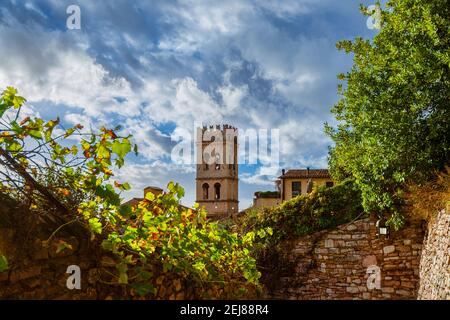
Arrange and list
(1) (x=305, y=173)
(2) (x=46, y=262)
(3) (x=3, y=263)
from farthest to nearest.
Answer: (1) (x=305, y=173) → (2) (x=46, y=262) → (3) (x=3, y=263)

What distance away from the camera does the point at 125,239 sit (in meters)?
3.61

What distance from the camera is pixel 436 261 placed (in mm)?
10945

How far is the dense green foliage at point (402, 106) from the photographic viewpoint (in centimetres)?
1170

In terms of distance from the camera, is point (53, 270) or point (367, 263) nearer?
point (53, 270)

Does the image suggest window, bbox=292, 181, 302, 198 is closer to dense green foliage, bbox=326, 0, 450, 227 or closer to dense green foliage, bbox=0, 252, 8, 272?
dense green foliage, bbox=326, 0, 450, 227

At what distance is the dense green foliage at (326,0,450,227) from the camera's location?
11695 millimetres

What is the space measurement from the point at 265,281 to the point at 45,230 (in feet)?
39.7

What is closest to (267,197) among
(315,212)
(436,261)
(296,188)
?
(296,188)

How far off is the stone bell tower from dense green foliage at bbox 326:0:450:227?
38.0 meters

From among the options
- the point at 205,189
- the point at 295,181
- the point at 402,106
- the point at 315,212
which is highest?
the point at 205,189

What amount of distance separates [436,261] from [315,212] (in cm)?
420

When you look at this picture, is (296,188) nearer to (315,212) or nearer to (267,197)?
(267,197)

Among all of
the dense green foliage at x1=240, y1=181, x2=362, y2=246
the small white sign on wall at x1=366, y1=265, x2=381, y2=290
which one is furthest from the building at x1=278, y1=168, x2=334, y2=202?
the small white sign on wall at x1=366, y1=265, x2=381, y2=290
